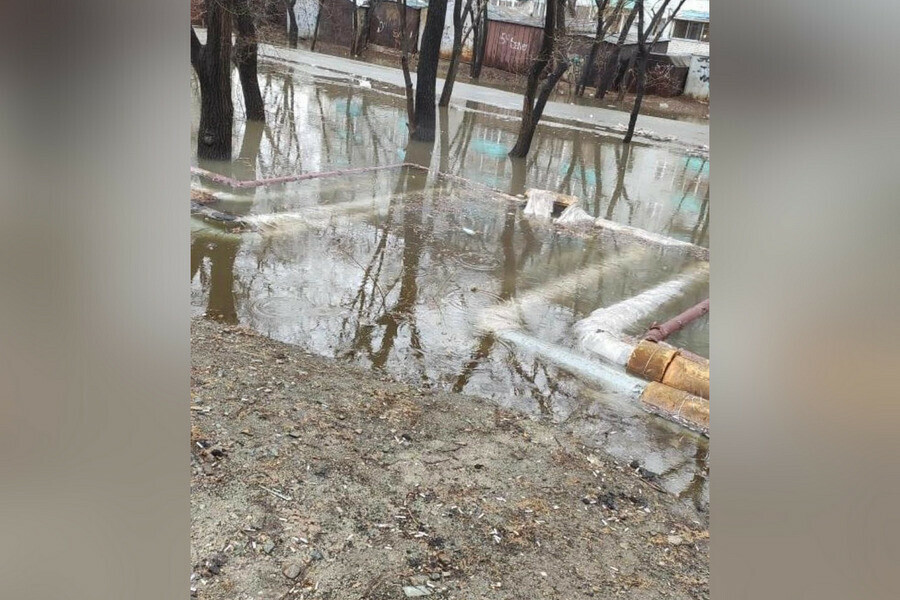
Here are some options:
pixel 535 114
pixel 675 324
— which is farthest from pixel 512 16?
pixel 675 324

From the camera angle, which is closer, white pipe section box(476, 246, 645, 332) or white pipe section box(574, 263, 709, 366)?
white pipe section box(574, 263, 709, 366)

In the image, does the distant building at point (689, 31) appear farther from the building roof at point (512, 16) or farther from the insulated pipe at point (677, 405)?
the insulated pipe at point (677, 405)

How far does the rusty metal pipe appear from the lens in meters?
5.89

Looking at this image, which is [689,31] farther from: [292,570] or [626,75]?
[292,570]

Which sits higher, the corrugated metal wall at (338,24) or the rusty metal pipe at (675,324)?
the corrugated metal wall at (338,24)

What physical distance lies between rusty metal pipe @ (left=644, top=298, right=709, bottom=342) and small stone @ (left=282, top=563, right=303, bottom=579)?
3674 mm

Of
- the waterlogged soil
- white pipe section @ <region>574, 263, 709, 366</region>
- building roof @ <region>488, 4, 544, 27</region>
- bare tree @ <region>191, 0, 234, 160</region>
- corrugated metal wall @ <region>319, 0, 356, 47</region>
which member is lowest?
the waterlogged soil

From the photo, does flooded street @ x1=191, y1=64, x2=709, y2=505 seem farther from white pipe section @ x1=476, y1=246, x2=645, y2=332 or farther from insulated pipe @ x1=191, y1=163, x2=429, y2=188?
insulated pipe @ x1=191, y1=163, x2=429, y2=188

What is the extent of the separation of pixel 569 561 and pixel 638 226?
7.37 metres

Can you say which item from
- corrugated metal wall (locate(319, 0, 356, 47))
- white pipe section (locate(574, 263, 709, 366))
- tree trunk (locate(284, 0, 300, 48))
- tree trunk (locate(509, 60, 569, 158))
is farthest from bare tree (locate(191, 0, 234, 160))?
corrugated metal wall (locate(319, 0, 356, 47))

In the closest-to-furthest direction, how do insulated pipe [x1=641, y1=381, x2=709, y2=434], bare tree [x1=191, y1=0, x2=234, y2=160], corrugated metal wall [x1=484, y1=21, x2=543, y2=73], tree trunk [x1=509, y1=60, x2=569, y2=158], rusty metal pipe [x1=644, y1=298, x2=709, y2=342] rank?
insulated pipe [x1=641, y1=381, x2=709, y2=434], rusty metal pipe [x1=644, y1=298, x2=709, y2=342], bare tree [x1=191, y1=0, x2=234, y2=160], tree trunk [x1=509, y1=60, x2=569, y2=158], corrugated metal wall [x1=484, y1=21, x2=543, y2=73]

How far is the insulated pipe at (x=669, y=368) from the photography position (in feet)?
16.7

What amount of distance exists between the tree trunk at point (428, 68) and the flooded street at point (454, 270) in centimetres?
62

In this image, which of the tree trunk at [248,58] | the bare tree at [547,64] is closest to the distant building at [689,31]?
the bare tree at [547,64]
